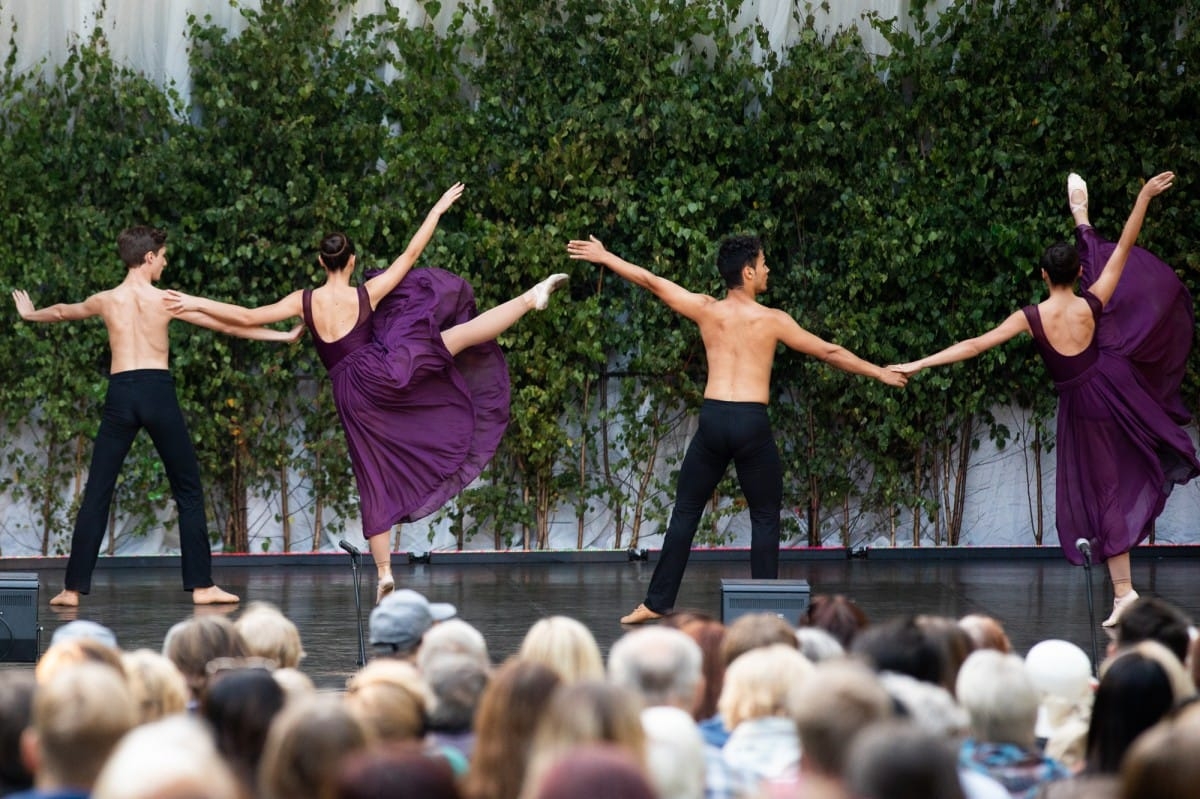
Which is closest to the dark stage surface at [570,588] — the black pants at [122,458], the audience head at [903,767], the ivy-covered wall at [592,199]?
the black pants at [122,458]

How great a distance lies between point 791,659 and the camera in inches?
124

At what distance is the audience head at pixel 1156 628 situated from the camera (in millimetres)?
3643

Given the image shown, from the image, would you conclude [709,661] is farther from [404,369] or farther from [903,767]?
[404,369]

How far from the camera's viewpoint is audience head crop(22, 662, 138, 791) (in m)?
2.53

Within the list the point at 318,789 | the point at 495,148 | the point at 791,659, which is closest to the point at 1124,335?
the point at 495,148

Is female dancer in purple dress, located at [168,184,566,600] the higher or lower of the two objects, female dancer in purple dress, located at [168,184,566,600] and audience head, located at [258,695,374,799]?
the higher

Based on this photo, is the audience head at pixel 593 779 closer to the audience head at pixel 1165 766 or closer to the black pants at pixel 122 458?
the audience head at pixel 1165 766

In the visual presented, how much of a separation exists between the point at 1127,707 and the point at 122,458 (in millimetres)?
5303

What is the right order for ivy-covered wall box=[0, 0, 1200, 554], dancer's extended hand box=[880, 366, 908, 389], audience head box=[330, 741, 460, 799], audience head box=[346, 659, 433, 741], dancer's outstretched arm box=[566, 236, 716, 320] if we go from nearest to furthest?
audience head box=[330, 741, 460, 799], audience head box=[346, 659, 433, 741], dancer's outstretched arm box=[566, 236, 716, 320], dancer's extended hand box=[880, 366, 908, 389], ivy-covered wall box=[0, 0, 1200, 554]

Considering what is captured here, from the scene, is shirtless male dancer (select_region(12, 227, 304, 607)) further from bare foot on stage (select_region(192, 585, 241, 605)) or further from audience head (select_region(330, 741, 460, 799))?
audience head (select_region(330, 741, 460, 799))

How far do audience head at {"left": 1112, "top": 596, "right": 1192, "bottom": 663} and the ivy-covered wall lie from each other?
5.45m

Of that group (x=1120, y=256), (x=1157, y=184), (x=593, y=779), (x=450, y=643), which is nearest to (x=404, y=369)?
(x=1120, y=256)

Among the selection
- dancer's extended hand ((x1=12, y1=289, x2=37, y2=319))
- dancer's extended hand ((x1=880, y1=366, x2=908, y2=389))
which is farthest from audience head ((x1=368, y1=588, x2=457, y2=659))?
dancer's extended hand ((x1=12, y1=289, x2=37, y2=319))

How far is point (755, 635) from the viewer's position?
352cm
